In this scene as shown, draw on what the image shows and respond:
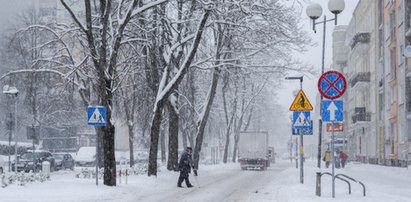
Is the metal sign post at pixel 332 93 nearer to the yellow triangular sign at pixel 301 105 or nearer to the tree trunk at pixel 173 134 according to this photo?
the yellow triangular sign at pixel 301 105

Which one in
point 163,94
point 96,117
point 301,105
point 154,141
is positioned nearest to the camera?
point 96,117

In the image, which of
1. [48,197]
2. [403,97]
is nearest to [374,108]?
[403,97]

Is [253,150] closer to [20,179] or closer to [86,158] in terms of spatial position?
[86,158]

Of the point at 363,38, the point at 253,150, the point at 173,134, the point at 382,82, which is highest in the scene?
the point at 363,38

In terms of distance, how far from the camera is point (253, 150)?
50.8 meters

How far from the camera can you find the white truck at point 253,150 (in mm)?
50688

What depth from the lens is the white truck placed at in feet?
166

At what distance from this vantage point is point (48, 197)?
18.1 m

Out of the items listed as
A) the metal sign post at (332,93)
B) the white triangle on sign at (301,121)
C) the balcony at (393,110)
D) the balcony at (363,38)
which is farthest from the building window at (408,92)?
the metal sign post at (332,93)

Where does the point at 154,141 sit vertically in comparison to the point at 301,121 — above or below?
below

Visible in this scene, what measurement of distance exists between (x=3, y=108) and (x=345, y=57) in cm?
4968

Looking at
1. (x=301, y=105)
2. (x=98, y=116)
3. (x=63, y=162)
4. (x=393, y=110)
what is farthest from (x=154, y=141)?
(x=393, y=110)

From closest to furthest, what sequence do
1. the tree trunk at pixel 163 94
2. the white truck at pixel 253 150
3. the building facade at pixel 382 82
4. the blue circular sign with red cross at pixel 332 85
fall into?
the blue circular sign with red cross at pixel 332 85 → the tree trunk at pixel 163 94 → the building facade at pixel 382 82 → the white truck at pixel 253 150

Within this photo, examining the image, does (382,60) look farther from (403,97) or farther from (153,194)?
(153,194)
